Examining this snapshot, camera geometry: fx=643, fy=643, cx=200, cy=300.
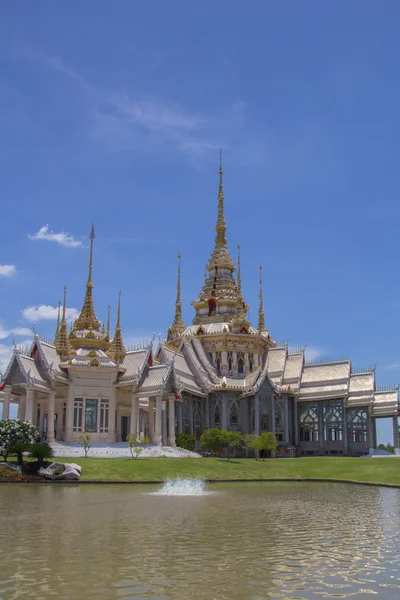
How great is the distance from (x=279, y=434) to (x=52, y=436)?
79.1ft

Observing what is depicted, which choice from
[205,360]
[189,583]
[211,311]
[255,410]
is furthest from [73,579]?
[211,311]

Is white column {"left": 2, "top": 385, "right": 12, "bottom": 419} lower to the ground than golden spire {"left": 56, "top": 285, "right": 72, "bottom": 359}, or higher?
lower

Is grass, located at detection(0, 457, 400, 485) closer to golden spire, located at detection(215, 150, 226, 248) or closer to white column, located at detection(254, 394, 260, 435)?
white column, located at detection(254, 394, 260, 435)

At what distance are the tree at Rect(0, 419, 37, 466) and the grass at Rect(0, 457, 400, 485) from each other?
272 centimetres

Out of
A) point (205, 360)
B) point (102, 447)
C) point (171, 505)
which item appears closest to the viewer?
point (171, 505)

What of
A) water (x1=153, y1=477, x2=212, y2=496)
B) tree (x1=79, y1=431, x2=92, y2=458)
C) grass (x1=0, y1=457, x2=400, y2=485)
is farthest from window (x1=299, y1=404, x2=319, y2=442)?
water (x1=153, y1=477, x2=212, y2=496)

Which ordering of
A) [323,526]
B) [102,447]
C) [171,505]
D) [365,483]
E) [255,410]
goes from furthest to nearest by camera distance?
1. [255,410]
2. [102,447]
3. [365,483]
4. [171,505]
5. [323,526]

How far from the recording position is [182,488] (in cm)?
2992

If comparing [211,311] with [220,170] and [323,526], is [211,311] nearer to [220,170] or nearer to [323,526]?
[220,170]

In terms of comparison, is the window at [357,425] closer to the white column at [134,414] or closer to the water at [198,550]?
the white column at [134,414]

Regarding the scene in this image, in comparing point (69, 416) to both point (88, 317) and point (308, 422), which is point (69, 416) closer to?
point (88, 317)

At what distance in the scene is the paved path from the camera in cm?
4430

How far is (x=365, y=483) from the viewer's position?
110 feet

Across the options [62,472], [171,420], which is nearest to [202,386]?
[171,420]
